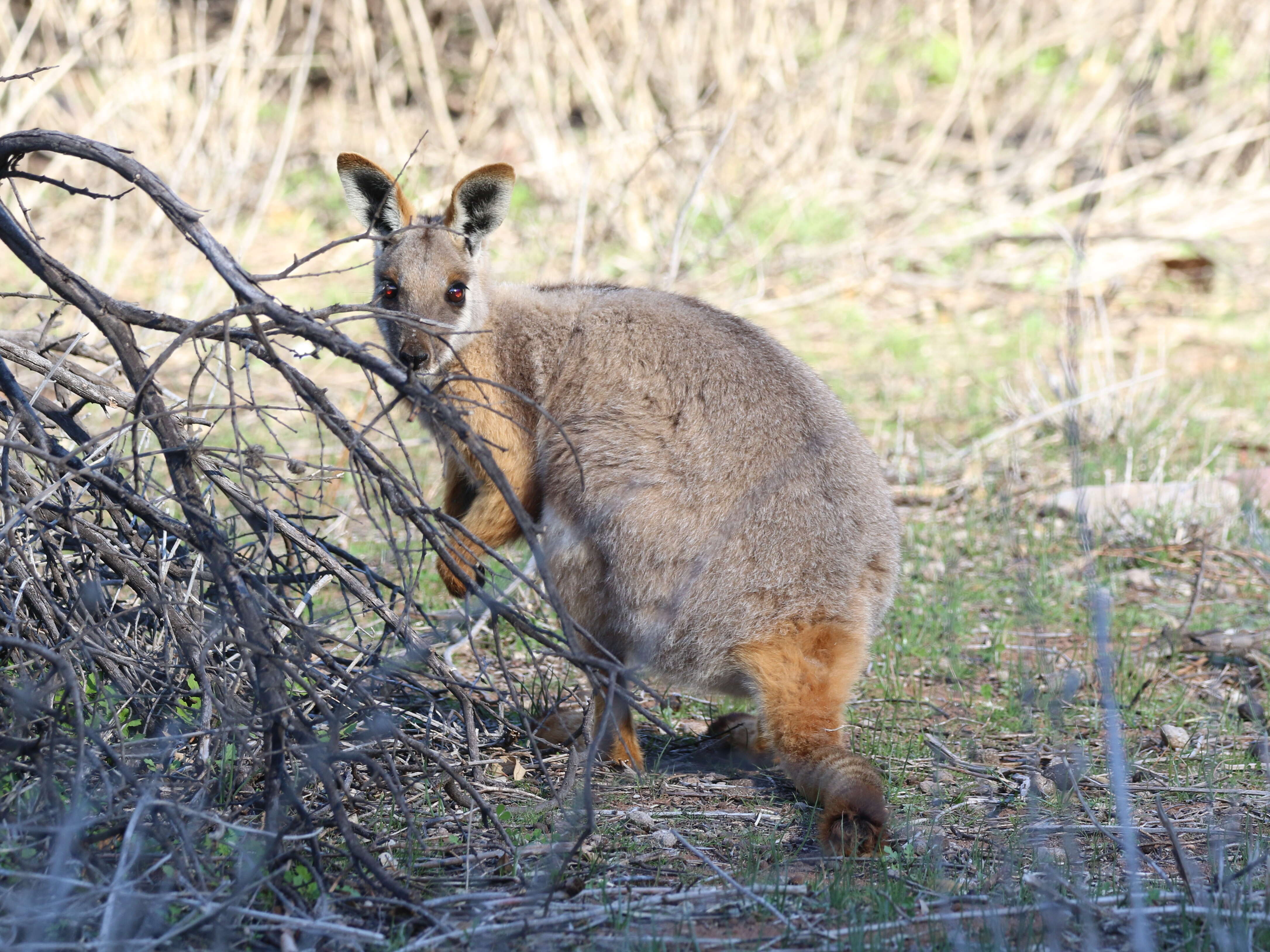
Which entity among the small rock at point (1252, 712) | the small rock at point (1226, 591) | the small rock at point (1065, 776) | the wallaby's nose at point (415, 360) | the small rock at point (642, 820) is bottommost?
the small rock at point (642, 820)

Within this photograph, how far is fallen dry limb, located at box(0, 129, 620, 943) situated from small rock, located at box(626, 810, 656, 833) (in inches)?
7.9

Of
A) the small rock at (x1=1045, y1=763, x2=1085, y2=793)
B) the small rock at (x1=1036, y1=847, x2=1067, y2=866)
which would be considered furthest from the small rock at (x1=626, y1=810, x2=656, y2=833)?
the small rock at (x1=1045, y1=763, x2=1085, y2=793)

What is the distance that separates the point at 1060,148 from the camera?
10.8 metres

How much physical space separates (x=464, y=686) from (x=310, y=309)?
1.13 meters

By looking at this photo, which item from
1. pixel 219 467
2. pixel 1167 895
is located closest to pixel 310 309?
pixel 219 467

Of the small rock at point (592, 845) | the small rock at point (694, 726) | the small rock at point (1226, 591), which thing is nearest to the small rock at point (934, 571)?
the small rock at point (1226, 591)

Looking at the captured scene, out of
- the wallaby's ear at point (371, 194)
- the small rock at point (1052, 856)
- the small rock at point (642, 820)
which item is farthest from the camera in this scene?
the wallaby's ear at point (371, 194)

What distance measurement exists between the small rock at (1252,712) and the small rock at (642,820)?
2076 millimetres

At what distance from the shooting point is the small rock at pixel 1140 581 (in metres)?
5.14

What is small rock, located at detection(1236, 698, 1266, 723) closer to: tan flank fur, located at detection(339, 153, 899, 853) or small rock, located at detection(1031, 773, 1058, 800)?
small rock, located at detection(1031, 773, 1058, 800)

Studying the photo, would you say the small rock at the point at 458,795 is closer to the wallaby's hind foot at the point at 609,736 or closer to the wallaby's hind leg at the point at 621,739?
the wallaby's hind foot at the point at 609,736

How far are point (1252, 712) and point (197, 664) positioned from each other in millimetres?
3190

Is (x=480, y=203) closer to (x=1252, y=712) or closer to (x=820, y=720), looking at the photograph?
(x=820, y=720)

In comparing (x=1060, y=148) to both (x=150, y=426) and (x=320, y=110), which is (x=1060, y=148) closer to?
(x=320, y=110)
